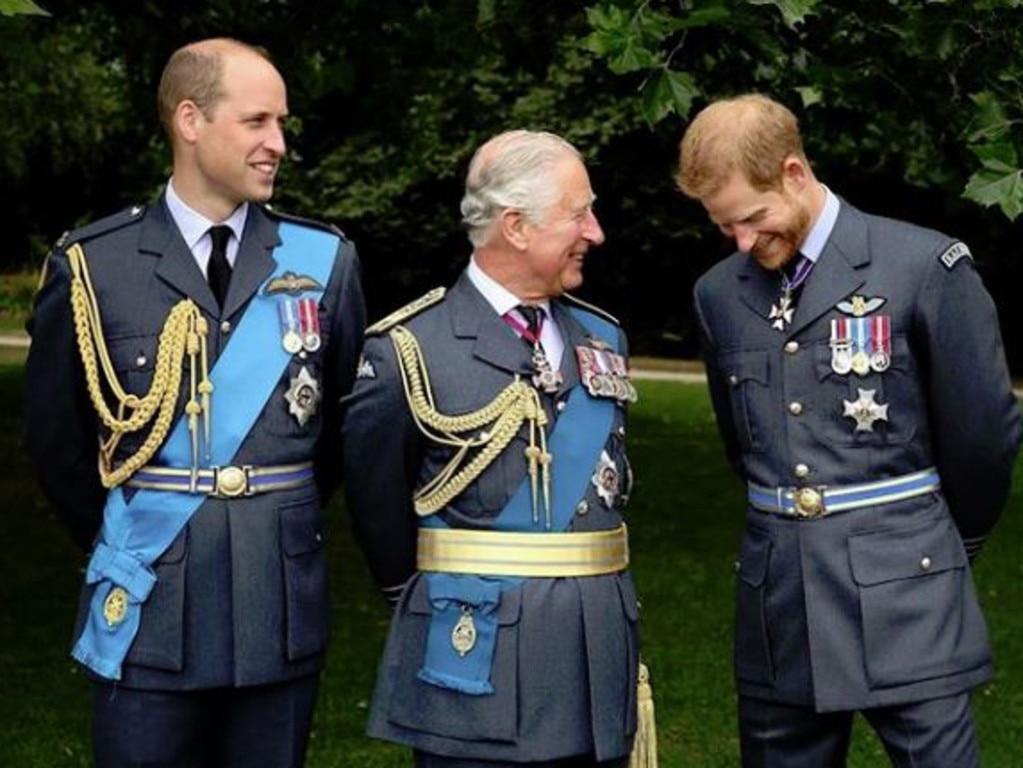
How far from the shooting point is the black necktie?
458 centimetres

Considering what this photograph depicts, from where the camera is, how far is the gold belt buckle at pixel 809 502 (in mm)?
4504

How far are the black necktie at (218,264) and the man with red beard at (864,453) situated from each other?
988 millimetres

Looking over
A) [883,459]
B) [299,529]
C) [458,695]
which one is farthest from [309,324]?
[883,459]

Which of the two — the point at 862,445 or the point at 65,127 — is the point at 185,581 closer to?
the point at 862,445

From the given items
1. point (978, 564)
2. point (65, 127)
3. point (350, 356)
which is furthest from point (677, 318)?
point (350, 356)

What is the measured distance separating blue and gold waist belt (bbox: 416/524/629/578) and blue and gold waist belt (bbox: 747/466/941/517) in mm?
476

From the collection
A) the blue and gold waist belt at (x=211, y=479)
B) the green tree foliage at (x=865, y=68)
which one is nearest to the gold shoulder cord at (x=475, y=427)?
the blue and gold waist belt at (x=211, y=479)

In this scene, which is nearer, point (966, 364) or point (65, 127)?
point (966, 364)

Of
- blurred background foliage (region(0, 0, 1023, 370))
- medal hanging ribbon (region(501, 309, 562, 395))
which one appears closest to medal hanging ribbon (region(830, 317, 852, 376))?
medal hanging ribbon (region(501, 309, 562, 395))

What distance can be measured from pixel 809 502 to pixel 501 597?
28.7 inches

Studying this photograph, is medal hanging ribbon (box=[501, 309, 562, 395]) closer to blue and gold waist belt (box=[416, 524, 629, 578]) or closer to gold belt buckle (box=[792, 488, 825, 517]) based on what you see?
blue and gold waist belt (box=[416, 524, 629, 578])

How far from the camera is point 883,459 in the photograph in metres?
4.48

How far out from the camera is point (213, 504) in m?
4.47

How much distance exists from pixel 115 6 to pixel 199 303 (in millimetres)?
7474
